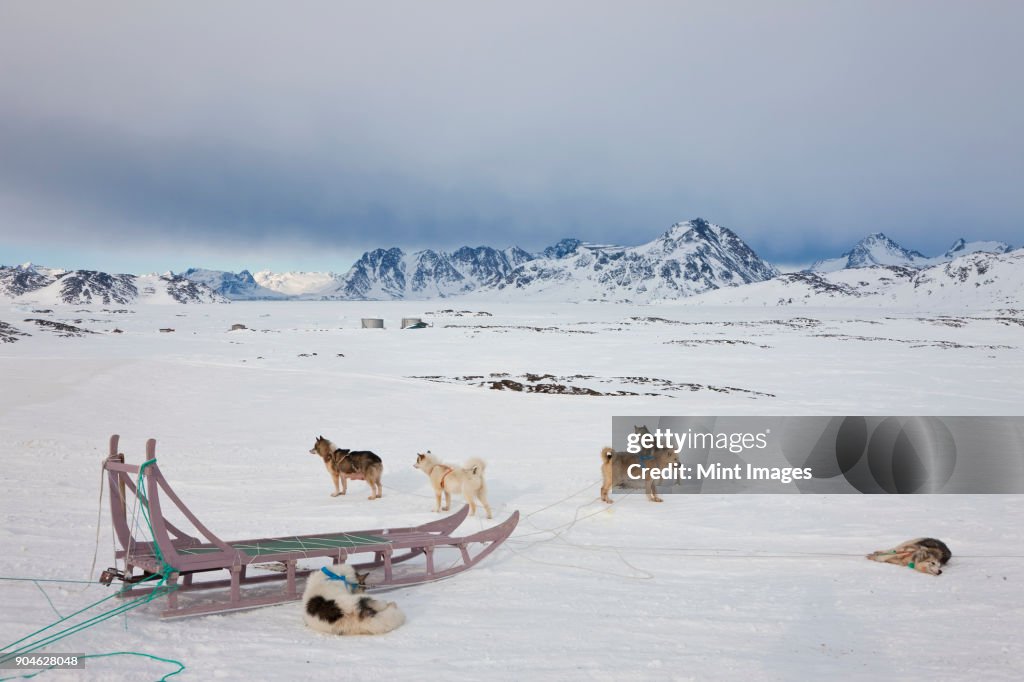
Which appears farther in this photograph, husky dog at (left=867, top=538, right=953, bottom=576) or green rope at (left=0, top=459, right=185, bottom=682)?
husky dog at (left=867, top=538, right=953, bottom=576)

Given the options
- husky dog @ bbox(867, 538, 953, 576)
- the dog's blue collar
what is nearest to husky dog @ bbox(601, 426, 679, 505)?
husky dog @ bbox(867, 538, 953, 576)

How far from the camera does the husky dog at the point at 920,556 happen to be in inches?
304

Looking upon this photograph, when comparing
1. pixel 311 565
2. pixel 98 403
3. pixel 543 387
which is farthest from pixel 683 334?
pixel 311 565

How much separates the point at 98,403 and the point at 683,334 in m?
56.8

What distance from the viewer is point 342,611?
577 cm

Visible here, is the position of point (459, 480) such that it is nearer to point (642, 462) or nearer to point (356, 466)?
point (356, 466)

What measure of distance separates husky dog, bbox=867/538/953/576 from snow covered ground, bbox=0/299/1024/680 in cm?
24

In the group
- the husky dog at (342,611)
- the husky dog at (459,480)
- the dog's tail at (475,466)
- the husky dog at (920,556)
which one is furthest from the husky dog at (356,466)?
the husky dog at (920,556)

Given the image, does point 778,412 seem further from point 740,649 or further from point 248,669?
point 248,669

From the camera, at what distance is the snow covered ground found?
214 inches

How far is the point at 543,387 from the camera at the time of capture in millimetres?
28938

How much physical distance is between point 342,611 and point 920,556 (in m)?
7.11

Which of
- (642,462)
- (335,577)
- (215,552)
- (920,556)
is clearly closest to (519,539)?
(642,462)

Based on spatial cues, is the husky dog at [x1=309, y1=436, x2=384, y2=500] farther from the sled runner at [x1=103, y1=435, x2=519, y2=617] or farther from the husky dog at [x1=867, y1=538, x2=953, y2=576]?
the husky dog at [x1=867, y1=538, x2=953, y2=576]
